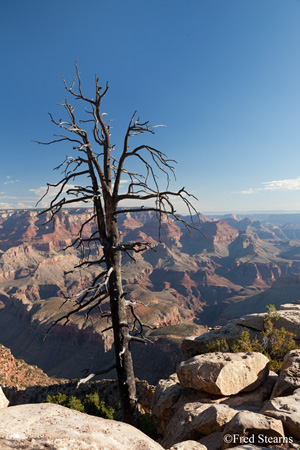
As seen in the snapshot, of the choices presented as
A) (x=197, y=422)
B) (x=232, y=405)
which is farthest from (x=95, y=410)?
(x=232, y=405)

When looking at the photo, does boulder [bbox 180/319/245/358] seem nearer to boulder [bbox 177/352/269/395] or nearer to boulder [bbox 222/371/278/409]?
boulder [bbox 177/352/269/395]

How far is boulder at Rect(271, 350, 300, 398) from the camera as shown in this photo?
19.4 feet

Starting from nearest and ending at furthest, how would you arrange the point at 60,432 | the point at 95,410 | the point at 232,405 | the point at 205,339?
the point at 60,432 → the point at 232,405 → the point at 95,410 → the point at 205,339

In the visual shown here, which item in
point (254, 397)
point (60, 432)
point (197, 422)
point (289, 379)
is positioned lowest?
point (254, 397)

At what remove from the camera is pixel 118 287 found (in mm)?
6047

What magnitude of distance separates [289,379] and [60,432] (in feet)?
19.0

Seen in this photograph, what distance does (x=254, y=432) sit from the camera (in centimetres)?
398

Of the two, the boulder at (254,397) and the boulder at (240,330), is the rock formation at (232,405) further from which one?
the boulder at (240,330)

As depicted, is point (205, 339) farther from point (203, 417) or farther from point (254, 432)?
point (254, 432)

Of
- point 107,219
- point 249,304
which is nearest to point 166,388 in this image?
point 107,219

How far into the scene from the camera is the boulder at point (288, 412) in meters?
4.05

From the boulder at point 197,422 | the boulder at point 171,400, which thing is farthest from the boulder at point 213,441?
the boulder at point 171,400

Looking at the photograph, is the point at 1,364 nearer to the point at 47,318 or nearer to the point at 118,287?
the point at 118,287

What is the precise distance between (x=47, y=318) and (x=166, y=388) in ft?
401
